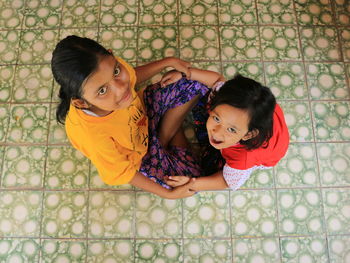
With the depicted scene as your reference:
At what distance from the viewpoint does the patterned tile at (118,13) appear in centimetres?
156

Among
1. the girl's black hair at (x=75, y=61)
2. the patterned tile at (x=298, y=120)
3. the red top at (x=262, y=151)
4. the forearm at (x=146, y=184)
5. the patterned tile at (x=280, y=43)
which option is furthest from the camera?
the patterned tile at (x=280, y=43)

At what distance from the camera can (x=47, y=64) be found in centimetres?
152

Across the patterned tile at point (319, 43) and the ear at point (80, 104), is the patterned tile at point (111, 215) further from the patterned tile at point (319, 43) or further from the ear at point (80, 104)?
the patterned tile at point (319, 43)

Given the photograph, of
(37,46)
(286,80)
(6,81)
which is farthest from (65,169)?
(286,80)

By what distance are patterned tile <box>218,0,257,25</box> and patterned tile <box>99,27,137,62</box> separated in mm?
456

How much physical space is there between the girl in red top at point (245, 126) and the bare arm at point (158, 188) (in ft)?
0.61

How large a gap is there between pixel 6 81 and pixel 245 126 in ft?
4.04

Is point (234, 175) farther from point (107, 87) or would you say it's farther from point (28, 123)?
point (28, 123)

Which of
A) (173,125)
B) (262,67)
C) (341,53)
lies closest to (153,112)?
(173,125)

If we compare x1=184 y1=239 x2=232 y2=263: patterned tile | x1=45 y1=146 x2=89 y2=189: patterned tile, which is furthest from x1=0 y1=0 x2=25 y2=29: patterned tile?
x1=184 y1=239 x2=232 y2=263: patterned tile

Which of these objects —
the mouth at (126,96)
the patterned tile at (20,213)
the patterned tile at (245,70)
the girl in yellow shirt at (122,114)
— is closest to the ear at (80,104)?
the girl in yellow shirt at (122,114)

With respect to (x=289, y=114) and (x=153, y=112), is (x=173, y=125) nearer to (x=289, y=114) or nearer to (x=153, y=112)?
(x=153, y=112)

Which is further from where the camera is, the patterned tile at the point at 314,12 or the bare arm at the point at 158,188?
the patterned tile at the point at 314,12

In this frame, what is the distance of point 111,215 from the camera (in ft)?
4.40
